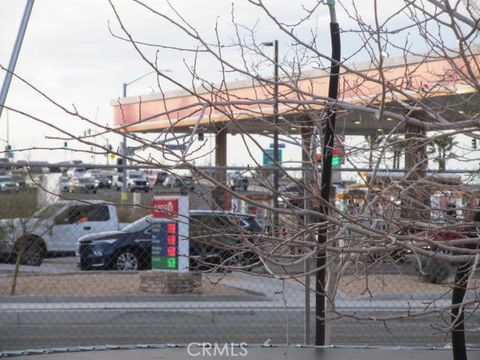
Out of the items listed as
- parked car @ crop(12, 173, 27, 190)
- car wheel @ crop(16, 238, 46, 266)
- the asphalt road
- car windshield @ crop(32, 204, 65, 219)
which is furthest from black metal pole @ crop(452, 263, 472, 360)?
parked car @ crop(12, 173, 27, 190)

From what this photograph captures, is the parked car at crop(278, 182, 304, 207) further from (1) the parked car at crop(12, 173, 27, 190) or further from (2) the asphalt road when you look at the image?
(1) the parked car at crop(12, 173, 27, 190)

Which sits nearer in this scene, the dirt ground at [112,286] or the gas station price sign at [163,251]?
the dirt ground at [112,286]

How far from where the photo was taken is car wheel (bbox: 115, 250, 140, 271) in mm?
11708

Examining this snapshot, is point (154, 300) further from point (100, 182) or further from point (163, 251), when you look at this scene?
point (100, 182)

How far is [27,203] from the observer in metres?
16.1

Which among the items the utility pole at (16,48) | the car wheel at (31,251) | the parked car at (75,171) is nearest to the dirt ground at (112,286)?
the car wheel at (31,251)

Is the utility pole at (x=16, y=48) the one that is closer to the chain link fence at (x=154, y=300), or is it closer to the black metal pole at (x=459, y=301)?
the chain link fence at (x=154, y=300)

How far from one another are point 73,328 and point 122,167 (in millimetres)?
4180

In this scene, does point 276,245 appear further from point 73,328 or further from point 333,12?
point 73,328

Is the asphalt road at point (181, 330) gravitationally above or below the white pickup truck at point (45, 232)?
below

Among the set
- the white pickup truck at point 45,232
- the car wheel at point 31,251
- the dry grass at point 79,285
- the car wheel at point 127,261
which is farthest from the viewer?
the white pickup truck at point 45,232

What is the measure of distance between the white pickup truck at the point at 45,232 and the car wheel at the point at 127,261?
643mm

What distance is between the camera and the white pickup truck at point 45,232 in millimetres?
12046

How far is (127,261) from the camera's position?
12.6m
